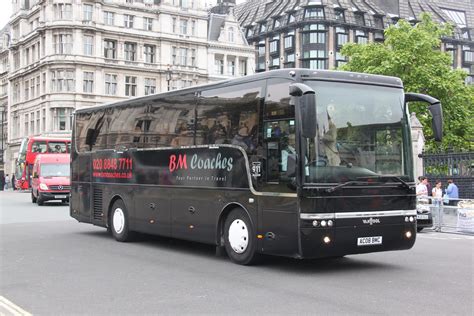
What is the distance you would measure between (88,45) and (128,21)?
6.42 m

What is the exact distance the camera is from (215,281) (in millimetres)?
9711

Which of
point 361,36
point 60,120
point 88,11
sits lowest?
point 60,120

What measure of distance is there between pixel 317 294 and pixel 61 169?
27039mm

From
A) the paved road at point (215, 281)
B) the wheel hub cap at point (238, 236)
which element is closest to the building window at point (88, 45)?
the paved road at point (215, 281)

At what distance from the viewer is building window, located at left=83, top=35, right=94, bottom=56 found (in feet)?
248

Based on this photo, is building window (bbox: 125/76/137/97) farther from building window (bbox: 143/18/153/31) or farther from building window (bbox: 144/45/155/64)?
building window (bbox: 143/18/153/31)

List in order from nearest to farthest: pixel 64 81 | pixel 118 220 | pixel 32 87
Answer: pixel 118 220, pixel 64 81, pixel 32 87

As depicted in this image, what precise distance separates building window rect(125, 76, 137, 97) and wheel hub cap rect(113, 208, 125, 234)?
65245 mm

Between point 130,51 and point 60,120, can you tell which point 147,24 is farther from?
point 60,120

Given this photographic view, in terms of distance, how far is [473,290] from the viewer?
29.8 feet

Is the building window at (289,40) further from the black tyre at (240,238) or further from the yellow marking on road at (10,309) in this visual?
the yellow marking on road at (10,309)

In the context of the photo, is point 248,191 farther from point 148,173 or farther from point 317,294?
point 148,173

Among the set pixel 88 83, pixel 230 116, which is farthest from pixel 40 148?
pixel 230 116

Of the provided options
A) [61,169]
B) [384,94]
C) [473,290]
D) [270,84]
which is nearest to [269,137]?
[270,84]
